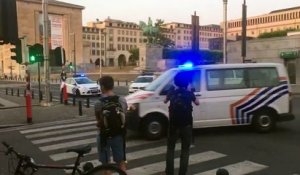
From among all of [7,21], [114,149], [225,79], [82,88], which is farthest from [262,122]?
[82,88]

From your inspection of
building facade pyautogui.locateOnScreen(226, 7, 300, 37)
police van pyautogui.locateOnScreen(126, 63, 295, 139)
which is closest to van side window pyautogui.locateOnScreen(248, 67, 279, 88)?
police van pyautogui.locateOnScreen(126, 63, 295, 139)

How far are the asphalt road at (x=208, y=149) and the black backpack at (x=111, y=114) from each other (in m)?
2.23

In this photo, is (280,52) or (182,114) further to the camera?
(280,52)

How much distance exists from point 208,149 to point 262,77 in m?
3.28

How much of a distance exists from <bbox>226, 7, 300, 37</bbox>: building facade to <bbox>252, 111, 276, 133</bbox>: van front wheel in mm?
124346

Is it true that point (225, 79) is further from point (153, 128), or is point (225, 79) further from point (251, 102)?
point (153, 128)

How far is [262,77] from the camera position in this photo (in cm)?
1234

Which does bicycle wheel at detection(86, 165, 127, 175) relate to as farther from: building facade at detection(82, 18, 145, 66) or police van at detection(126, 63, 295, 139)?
building facade at detection(82, 18, 145, 66)

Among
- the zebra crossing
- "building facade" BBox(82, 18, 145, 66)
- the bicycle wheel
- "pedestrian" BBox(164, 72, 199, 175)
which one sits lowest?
the zebra crossing

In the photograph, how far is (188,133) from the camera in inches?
282

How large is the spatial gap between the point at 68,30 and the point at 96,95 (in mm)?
97931

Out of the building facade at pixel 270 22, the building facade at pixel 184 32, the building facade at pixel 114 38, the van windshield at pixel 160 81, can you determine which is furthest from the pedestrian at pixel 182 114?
the building facade at pixel 184 32

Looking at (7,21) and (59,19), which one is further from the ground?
(59,19)

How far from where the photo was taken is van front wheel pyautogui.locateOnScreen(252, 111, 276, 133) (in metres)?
12.1
